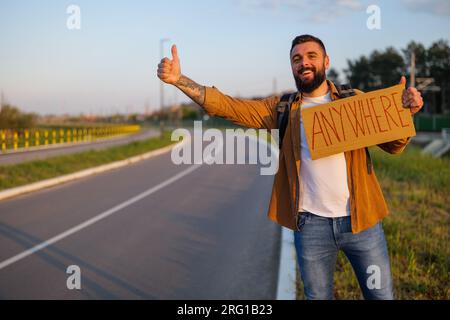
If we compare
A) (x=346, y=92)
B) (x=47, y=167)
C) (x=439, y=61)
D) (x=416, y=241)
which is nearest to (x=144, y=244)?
(x=416, y=241)

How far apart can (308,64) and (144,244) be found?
4.68m

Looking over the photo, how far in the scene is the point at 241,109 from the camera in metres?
3.26

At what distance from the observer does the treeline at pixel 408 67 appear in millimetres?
31508

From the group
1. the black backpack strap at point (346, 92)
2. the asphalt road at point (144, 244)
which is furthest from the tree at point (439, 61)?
the black backpack strap at point (346, 92)

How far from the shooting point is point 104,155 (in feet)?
71.1

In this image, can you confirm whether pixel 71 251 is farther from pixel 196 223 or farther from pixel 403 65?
pixel 403 65

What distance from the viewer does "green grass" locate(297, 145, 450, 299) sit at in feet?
15.6

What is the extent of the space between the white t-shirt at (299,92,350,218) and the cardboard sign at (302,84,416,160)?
10 cm

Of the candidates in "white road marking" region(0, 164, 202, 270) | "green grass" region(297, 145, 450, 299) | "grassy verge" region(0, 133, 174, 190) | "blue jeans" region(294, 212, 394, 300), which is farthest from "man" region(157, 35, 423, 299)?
"grassy verge" region(0, 133, 174, 190)

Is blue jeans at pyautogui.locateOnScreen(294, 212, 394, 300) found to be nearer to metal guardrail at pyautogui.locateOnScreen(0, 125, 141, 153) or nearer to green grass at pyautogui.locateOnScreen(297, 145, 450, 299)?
green grass at pyautogui.locateOnScreen(297, 145, 450, 299)

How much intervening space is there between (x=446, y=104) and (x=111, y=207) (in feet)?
130

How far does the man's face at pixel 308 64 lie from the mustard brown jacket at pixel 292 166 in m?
0.17

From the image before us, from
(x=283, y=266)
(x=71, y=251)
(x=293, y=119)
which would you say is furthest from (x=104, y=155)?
(x=293, y=119)

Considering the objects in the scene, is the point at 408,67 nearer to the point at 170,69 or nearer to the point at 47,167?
the point at 47,167
